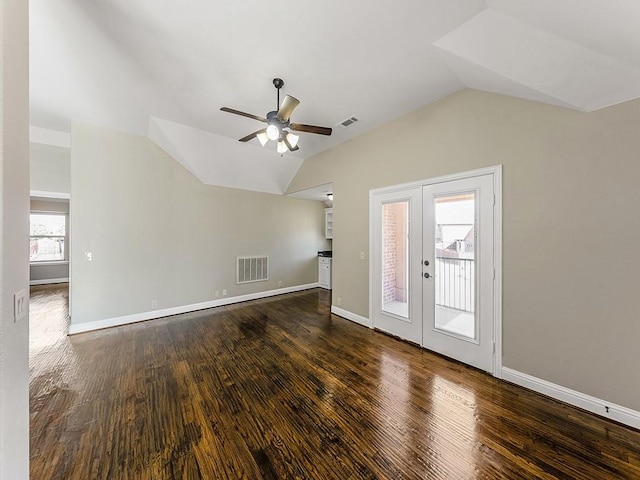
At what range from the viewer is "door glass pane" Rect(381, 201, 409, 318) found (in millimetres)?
3443

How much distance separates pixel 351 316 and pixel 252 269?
2.61 metres

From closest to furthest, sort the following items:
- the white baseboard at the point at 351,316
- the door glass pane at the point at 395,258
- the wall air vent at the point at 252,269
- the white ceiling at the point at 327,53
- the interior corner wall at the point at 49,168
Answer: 1. the white ceiling at the point at 327,53
2. the door glass pane at the point at 395,258
3. the white baseboard at the point at 351,316
4. the interior corner wall at the point at 49,168
5. the wall air vent at the point at 252,269

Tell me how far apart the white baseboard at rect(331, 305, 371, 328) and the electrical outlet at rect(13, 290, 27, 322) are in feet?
12.1

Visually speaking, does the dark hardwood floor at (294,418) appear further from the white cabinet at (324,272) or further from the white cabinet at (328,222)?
the white cabinet at (328,222)

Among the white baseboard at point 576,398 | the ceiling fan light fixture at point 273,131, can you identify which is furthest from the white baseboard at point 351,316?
the ceiling fan light fixture at point 273,131

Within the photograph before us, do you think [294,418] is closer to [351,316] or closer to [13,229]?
[13,229]

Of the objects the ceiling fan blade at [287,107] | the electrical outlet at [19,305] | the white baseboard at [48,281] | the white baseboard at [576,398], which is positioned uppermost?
the ceiling fan blade at [287,107]

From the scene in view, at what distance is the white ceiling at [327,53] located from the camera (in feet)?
5.70

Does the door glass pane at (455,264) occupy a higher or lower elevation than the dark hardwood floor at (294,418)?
higher

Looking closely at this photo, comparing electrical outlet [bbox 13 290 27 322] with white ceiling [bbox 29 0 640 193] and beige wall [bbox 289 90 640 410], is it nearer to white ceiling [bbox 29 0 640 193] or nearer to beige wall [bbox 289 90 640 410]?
white ceiling [bbox 29 0 640 193]

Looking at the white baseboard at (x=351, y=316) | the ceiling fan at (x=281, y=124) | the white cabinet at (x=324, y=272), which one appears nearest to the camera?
the ceiling fan at (x=281, y=124)

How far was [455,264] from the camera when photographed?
290 centimetres

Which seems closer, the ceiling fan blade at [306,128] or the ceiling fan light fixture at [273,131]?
the ceiling fan light fixture at [273,131]

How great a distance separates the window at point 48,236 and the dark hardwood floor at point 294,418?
20.1 feet
